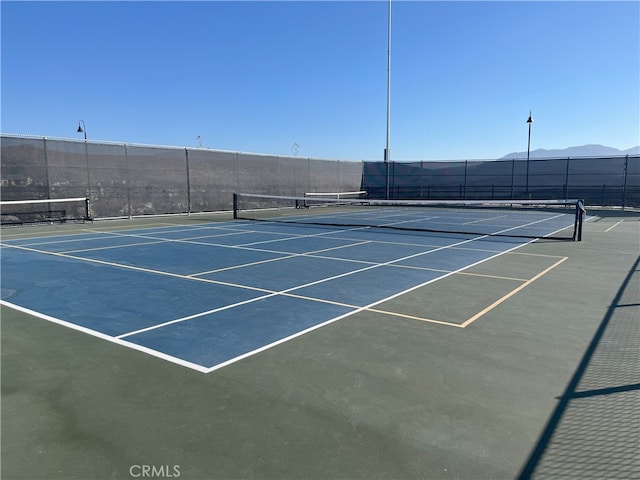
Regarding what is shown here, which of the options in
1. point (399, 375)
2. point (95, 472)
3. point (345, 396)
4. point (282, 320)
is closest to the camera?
point (95, 472)

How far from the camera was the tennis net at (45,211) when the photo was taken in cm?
1841

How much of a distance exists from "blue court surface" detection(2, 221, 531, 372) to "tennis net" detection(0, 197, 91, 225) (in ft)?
16.7

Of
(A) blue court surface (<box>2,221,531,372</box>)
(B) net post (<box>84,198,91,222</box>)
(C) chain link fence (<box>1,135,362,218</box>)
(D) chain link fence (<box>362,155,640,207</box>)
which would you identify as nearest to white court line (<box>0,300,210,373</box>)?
(A) blue court surface (<box>2,221,531,372</box>)

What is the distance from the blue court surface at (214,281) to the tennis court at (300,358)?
4 cm

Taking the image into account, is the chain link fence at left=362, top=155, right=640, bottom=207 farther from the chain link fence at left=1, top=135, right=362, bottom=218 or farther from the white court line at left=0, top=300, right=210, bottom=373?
the white court line at left=0, top=300, right=210, bottom=373

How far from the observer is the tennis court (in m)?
3.09

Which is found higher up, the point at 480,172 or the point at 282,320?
the point at 480,172

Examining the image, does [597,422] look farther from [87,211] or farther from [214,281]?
[87,211]

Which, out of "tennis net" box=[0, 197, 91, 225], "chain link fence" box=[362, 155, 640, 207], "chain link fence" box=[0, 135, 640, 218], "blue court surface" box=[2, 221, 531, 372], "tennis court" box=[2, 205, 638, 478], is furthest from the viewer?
"chain link fence" box=[362, 155, 640, 207]

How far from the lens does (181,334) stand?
5.43 metres

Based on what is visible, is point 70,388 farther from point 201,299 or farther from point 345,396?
point 201,299

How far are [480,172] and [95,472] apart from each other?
38.2 meters

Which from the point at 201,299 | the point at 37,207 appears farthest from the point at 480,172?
the point at 201,299

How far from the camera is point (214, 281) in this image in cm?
833
